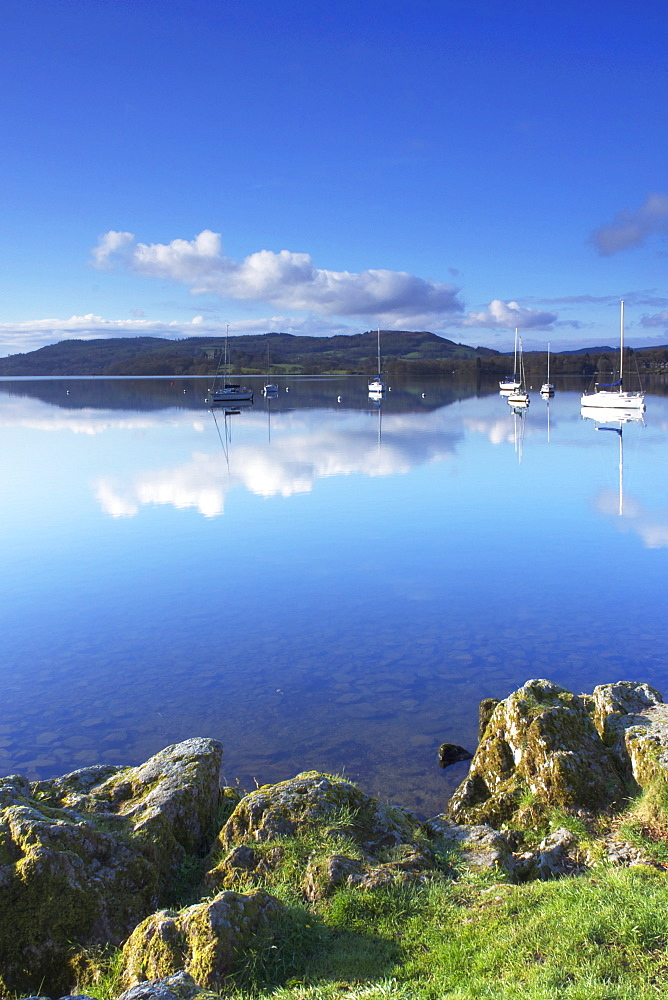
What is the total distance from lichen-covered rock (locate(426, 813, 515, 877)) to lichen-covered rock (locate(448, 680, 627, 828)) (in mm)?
401

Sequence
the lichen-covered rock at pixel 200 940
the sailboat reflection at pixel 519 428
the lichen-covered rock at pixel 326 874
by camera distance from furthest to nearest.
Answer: the sailboat reflection at pixel 519 428 → the lichen-covered rock at pixel 326 874 → the lichen-covered rock at pixel 200 940

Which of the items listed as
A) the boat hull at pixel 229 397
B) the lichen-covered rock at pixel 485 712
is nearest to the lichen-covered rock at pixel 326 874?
the lichen-covered rock at pixel 485 712

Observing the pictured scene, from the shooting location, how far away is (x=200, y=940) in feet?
15.2

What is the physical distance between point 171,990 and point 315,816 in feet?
7.78

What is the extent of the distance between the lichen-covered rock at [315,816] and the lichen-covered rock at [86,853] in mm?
614

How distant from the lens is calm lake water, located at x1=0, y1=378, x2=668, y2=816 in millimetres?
10375

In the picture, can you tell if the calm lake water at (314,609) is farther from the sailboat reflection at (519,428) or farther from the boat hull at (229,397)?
the boat hull at (229,397)

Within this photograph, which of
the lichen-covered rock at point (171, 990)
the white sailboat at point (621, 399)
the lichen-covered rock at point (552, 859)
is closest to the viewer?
the lichen-covered rock at point (171, 990)

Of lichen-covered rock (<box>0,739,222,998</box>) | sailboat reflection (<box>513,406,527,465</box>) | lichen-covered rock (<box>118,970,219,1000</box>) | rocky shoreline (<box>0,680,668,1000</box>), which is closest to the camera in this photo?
lichen-covered rock (<box>118,970,219,1000</box>)

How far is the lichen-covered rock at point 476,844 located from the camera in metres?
6.43

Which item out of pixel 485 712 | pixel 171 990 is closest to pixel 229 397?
pixel 485 712

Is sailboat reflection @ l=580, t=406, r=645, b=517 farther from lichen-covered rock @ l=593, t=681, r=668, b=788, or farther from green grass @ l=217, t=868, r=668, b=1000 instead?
green grass @ l=217, t=868, r=668, b=1000

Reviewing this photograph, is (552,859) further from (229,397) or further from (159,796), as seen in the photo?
(229,397)

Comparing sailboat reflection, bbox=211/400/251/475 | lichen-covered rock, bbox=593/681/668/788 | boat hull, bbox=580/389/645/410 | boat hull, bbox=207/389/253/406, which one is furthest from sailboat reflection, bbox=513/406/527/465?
boat hull, bbox=207/389/253/406
